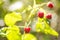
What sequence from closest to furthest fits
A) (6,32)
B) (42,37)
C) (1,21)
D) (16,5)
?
(6,32) → (1,21) → (16,5) → (42,37)

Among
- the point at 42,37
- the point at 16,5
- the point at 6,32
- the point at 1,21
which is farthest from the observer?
the point at 42,37

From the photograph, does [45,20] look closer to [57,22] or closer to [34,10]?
[34,10]

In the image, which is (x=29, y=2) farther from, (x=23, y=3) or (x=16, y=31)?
(x=16, y=31)

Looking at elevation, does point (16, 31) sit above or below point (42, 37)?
above

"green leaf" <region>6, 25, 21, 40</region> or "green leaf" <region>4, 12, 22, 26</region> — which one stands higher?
"green leaf" <region>4, 12, 22, 26</region>

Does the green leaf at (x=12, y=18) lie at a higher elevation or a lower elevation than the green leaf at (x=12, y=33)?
higher

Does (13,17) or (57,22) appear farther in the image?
(57,22)

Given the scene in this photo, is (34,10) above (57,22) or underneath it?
above

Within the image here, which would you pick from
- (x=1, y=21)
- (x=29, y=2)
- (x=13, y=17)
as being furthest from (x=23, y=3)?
(x=13, y=17)

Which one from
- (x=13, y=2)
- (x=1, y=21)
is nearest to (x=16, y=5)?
(x=13, y=2)
